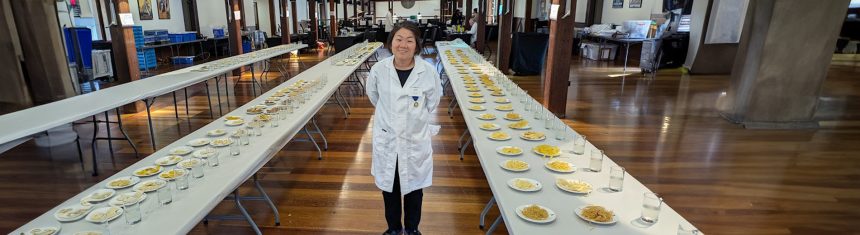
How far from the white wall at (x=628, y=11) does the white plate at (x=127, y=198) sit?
41.2 feet

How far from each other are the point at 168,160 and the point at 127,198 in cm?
57

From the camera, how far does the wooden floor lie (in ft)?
10.8

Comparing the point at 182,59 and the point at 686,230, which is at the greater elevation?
the point at 686,230

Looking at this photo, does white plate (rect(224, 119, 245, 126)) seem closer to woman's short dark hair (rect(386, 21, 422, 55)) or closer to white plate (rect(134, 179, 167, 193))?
white plate (rect(134, 179, 167, 193))

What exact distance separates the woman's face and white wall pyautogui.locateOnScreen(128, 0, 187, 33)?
42.3 feet

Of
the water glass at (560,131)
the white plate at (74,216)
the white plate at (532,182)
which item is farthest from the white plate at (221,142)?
the water glass at (560,131)

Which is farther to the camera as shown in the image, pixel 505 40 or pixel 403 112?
pixel 505 40

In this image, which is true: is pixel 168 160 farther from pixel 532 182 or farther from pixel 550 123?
pixel 550 123

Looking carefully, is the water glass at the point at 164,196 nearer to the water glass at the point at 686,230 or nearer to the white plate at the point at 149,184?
the white plate at the point at 149,184

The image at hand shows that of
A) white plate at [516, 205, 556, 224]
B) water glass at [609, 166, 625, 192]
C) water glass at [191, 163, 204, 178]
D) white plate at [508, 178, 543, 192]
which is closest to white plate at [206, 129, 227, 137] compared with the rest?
water glass at [191, 163, 204, 178]

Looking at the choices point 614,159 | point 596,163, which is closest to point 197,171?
point 596,163

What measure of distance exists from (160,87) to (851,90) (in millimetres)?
11182

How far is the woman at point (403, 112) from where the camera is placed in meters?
2.48

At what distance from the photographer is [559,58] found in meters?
5.89
